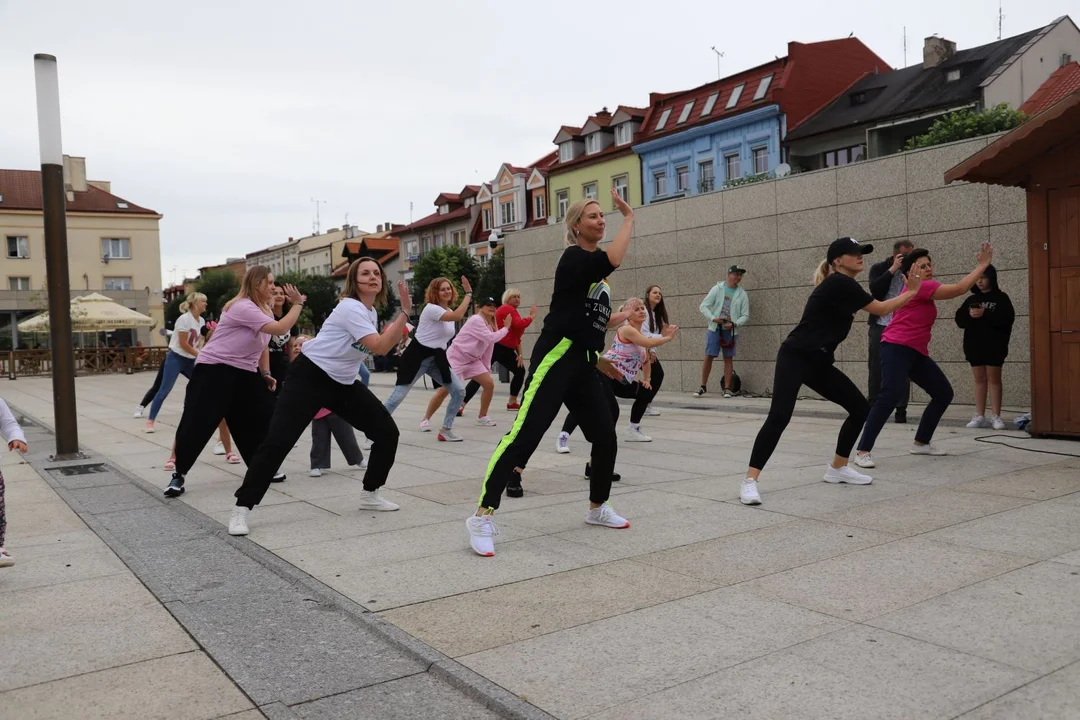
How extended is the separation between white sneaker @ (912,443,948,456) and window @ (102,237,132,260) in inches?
2513

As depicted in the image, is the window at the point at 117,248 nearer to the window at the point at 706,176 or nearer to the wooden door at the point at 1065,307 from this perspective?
the window at the point at 706,176

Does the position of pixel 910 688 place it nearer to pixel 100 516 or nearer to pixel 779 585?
pixel 779 585

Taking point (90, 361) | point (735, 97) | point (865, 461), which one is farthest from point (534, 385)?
point (735, 97)

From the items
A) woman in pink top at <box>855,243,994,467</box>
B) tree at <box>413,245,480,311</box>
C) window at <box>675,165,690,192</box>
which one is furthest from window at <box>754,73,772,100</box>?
woman in pink top at <box>855,243,994,467</box>

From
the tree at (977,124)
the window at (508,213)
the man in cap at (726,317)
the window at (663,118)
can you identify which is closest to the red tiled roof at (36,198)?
the window at (508,213)

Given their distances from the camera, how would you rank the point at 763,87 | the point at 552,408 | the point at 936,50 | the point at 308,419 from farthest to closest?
the point at 763,87 < the point at 936,50 < the point at 308,419 < the point at 552,408

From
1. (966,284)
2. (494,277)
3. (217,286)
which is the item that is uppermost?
(217,286)

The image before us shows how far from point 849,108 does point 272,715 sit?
43.7m

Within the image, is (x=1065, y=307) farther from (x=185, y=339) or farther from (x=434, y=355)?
(x=185, y=339)

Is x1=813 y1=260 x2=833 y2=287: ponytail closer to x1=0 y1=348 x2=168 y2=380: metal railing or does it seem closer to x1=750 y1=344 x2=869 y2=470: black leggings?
x1=750 y1=344 x2=869 y2=470: black leggings

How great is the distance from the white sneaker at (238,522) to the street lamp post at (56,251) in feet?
14.5

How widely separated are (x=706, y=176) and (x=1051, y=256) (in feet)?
125

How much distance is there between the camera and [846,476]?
6.75 metres

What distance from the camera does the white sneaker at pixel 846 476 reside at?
670 centimetres
